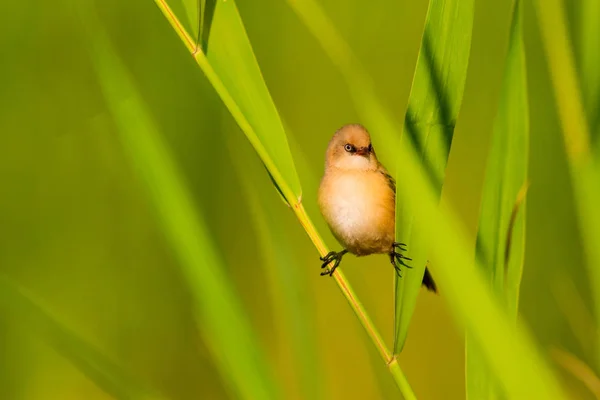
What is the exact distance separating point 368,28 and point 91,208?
0.91m

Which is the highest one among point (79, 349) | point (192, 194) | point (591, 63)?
point (591, 63)

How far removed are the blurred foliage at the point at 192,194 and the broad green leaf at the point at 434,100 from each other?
107cm

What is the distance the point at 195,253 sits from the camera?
76 cm

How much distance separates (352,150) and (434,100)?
0.59m

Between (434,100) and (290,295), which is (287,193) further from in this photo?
(290,295)

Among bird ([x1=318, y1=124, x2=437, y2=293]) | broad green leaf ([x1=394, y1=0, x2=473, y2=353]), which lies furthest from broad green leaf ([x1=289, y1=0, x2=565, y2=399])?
bird ([x1=318, y1=124, x2=437, y2=293])

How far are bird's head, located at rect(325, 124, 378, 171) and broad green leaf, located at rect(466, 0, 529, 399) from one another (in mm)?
566

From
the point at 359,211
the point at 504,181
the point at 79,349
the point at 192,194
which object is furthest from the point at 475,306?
the point at 192,194

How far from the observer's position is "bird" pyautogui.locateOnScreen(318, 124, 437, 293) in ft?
3.85

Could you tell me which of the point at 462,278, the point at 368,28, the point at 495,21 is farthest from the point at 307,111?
the point at 462,278

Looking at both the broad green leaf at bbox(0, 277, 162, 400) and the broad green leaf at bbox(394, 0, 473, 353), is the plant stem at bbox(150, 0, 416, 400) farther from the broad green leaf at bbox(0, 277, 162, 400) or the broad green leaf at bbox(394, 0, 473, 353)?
the broad green leaf at bbox(0, 277, 162, 400)

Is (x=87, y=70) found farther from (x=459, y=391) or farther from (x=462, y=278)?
(x=462, y=278)

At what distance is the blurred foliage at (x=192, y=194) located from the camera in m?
1.75

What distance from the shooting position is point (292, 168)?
2.43 ft
